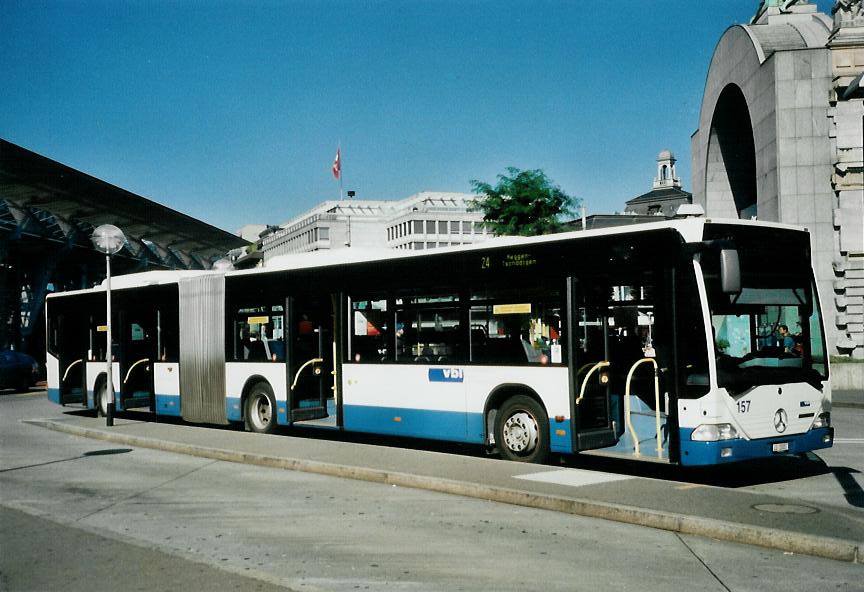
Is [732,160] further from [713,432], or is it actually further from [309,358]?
[713,432]

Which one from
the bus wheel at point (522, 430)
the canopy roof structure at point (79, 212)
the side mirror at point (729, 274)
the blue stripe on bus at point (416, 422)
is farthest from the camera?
the canopy roof structure at point (79, 212)

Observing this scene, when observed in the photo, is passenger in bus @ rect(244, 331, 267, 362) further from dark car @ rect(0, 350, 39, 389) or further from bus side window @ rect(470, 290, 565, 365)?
dark car @ rect(0, 350, 39, 389)

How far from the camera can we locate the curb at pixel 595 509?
7.28 m

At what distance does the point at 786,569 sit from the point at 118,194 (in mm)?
40876

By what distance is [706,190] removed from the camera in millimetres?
46219

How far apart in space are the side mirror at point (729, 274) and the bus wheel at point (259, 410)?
935 cm

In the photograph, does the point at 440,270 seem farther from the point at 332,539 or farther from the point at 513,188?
the point at 513,188

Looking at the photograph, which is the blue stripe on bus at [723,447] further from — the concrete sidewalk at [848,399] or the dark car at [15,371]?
the dark car at [15,371]

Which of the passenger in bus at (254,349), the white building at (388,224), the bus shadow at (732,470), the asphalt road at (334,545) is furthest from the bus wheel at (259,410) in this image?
the white building at (388,224)

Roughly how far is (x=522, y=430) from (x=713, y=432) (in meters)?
2.92

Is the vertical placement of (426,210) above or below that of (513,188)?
above

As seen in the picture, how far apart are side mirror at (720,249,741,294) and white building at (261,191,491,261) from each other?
117252 mm

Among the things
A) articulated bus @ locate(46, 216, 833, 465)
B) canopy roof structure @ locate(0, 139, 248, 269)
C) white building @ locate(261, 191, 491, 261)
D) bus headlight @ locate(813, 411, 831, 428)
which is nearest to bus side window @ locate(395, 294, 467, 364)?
articulated bus @ locate(46, 216, 833, 465)

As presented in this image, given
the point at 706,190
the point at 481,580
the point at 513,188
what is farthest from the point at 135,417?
the point at 706,190
